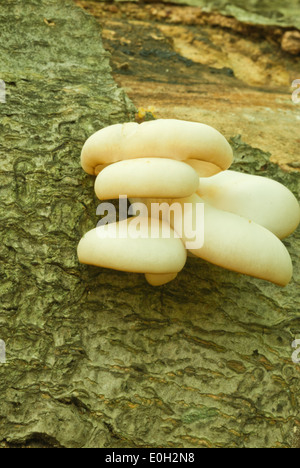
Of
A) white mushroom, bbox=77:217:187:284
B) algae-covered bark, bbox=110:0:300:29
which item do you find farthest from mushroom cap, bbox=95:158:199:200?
algae-covered bark, bbox=110:0:300:29

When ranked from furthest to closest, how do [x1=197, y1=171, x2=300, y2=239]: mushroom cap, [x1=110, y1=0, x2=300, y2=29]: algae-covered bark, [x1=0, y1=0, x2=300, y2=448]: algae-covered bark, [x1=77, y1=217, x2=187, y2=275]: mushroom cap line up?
[x1=110, y1=0, x2=300, y2=29]: algae-covered bark
[x1=197, y1=171, x2=300, y2=239]: mushroom cap
[x1=0, y1=0, x2=300, y2=448]: algae-covered bark
[x1=77, y1=217, x2=187, y2=275]: mushroom cap

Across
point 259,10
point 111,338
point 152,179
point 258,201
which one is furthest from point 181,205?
point 259,10

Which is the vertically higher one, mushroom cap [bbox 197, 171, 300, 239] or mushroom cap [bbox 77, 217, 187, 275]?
mushroom cap [bbox 197, 171, 300, 239]

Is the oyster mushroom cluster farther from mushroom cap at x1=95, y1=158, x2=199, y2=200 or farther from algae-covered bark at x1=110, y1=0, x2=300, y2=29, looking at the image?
algae-covered bark at x1=110, y1=0, x2=300, y2=29

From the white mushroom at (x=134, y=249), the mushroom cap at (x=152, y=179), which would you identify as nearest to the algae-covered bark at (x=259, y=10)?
the mushroom cap at (x=152, y=179)

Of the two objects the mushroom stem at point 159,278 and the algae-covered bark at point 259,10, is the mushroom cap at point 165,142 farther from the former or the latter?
the algae-covered bark at point 259,10

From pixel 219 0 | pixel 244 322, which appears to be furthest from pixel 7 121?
pixel 219 0

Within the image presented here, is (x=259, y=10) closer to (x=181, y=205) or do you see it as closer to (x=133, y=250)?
(x=181, y=205)
